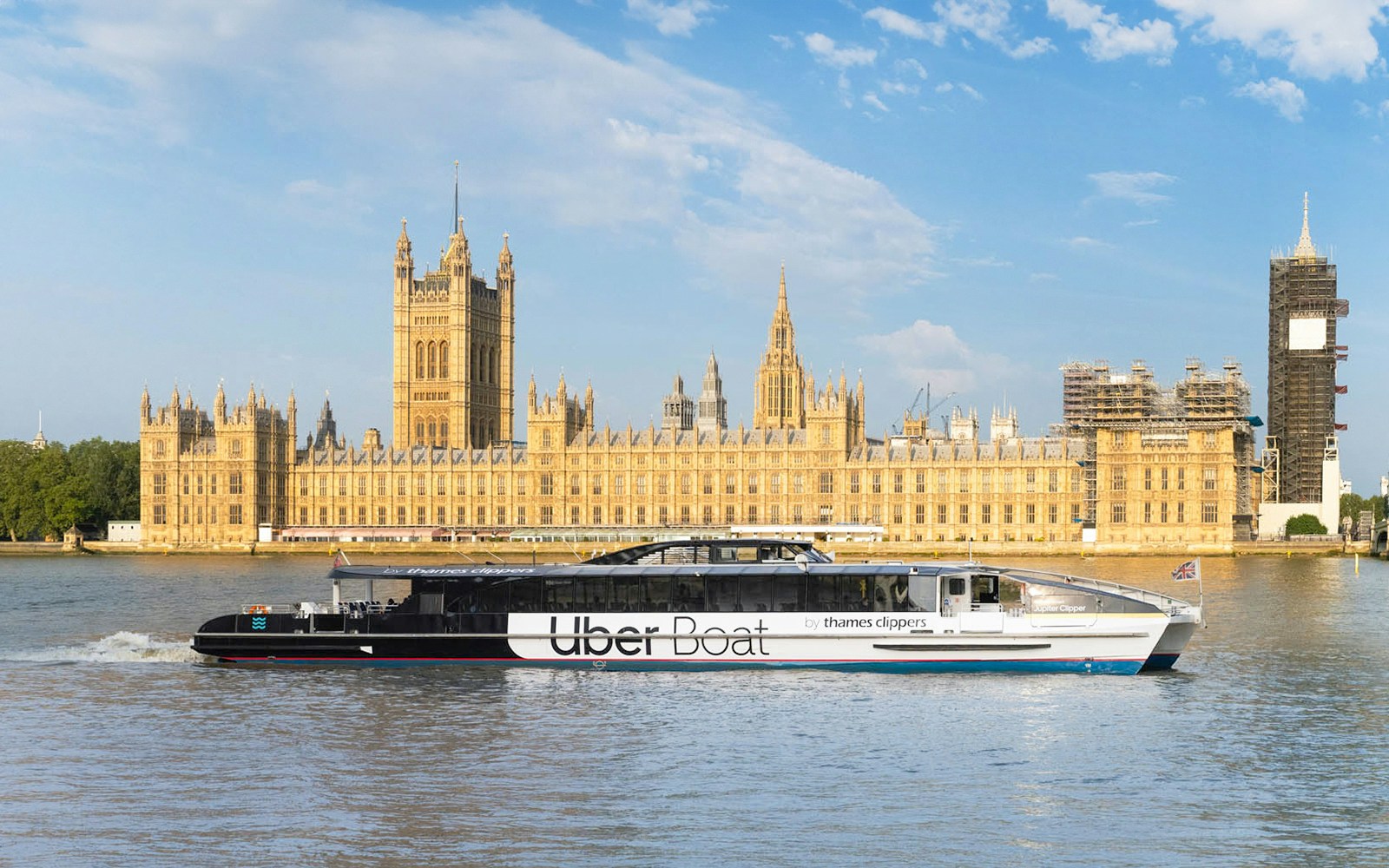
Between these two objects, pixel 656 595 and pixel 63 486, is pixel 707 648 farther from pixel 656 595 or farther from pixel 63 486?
pixel 63 486

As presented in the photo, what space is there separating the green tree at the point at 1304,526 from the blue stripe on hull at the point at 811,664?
405 ft

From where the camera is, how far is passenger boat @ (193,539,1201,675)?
44.6 metres

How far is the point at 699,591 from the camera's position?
4550cm

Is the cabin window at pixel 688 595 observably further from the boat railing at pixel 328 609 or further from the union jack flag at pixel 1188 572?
the union jack flag at pixel 1188 572

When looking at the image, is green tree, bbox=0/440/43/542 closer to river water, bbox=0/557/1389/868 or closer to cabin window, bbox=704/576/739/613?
river water, bbox=0/557/1389/868

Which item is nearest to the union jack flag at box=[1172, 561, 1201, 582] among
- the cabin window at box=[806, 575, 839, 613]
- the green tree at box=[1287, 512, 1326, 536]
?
the cabin window at box=[806, 575, 839, 613]

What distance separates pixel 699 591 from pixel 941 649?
6911 mm

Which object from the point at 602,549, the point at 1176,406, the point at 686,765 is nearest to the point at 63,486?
the point at 602,549

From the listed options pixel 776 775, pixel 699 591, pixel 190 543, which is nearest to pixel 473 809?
pixel 776 775

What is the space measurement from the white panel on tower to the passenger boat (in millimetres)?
142126

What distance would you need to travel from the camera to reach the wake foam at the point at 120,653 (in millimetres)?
49844

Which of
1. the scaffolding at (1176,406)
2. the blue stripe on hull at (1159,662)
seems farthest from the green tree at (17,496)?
the blue stripe on hull at (1159,662)

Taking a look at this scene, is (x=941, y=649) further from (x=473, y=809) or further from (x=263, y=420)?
(x=263, y=420)

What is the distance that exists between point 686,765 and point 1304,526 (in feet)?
466
